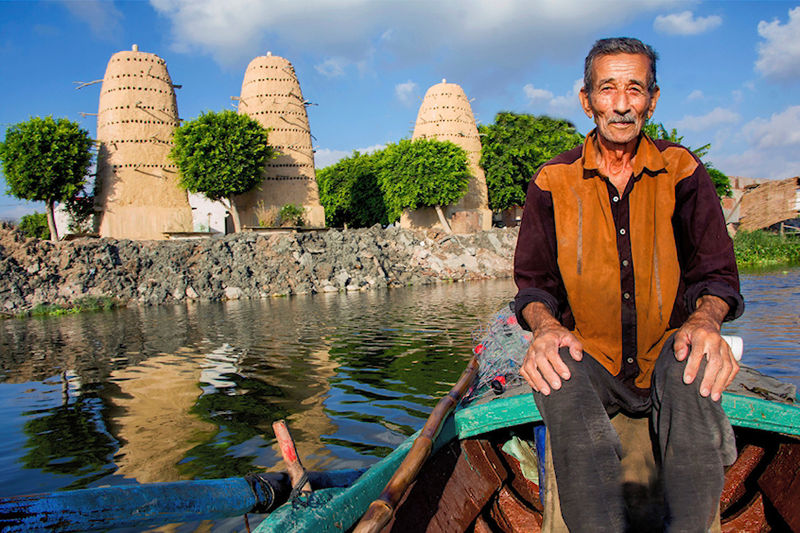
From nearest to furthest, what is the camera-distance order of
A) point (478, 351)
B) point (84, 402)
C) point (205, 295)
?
1. point (478, 351)
2. point (84, 402)
3. point (205, 295)

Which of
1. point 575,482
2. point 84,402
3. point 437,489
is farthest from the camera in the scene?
point 84,402

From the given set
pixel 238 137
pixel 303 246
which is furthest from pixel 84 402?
pixel 238 137

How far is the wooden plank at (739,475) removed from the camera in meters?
2.71

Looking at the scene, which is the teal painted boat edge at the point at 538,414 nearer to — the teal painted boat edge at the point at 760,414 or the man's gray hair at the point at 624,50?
the teal painted boat edge at the point at 760,414

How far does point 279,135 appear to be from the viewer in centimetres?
3225

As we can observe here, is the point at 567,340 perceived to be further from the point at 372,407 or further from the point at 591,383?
the point at 372,407

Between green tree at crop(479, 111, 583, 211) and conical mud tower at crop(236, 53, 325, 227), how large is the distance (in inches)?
583

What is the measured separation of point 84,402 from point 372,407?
3551mm

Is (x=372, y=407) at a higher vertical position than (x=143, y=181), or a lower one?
lower

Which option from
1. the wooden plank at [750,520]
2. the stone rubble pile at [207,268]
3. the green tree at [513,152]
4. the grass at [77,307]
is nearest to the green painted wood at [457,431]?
the wooden plank at [750,520]

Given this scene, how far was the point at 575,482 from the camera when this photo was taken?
1.81m

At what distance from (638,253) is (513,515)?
1.67 m

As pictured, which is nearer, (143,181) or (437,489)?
(437,489)

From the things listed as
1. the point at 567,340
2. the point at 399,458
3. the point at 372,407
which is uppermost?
the point at 567,340
